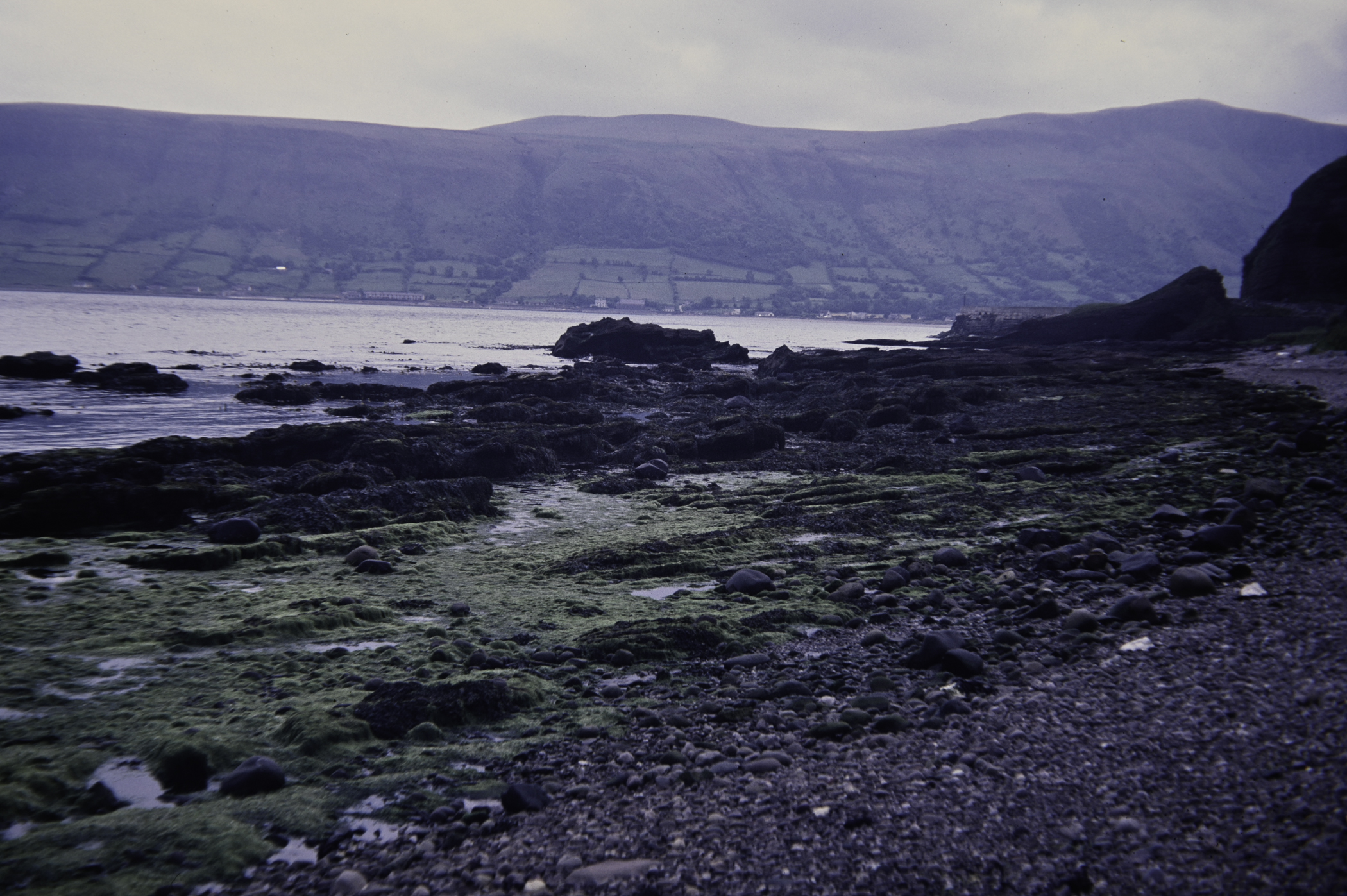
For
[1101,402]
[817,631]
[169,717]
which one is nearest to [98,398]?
[169,717]

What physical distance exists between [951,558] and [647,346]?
172ft

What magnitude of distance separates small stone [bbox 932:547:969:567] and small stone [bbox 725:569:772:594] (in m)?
2.14

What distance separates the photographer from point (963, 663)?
6711 millimetres

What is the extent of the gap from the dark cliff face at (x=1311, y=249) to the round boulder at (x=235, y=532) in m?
59.4

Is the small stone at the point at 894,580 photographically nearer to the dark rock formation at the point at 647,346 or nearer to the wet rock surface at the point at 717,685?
the wet rock surface at the point at 717,685

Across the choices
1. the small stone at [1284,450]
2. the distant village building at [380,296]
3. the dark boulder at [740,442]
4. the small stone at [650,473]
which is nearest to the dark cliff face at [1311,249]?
the dark boulder at [740,442]

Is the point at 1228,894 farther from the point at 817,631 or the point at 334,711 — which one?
the point at 334,711

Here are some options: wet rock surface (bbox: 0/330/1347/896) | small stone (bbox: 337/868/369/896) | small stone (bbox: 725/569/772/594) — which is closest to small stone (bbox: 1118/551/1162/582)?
wet rock surface (bbox: 0/330/1347/896)

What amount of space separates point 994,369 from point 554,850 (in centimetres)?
3731

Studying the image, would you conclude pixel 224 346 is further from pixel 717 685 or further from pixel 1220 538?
pixel 1220 538

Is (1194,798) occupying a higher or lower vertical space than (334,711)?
higher

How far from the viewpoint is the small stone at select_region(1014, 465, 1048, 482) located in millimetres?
14773

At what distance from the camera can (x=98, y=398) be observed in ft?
100

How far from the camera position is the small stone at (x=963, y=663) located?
6.68 meters
